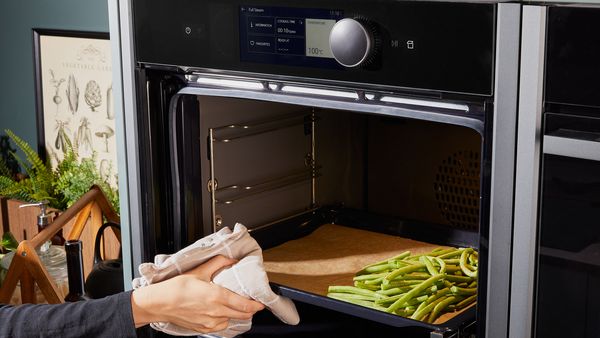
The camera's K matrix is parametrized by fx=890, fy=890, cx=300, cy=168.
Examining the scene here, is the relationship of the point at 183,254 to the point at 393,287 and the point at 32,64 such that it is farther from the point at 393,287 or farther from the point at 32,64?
the point at 32,64

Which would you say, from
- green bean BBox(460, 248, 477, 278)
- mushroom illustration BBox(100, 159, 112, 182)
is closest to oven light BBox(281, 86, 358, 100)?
green bean BBox(460, 248, 477, 278)

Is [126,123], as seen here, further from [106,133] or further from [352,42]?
[106,133]

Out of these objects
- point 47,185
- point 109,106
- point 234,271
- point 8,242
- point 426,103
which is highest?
point 426,103

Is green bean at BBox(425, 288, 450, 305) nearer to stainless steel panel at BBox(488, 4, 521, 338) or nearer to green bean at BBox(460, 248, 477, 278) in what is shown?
green bean at BBox(460, 248, 477, 278)

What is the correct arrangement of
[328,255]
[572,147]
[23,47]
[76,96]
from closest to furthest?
[572,147]
[328,255]
[76,96]
[23,47]

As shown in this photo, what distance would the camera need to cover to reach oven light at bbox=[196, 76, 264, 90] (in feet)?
4.41

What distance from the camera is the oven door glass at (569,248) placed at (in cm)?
104

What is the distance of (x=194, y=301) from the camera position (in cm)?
133

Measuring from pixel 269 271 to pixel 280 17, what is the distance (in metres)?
0.52

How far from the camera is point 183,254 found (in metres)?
1.36

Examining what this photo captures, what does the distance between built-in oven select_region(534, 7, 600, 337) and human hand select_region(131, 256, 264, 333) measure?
0.46 m

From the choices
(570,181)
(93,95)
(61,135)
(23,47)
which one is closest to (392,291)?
(570,181)

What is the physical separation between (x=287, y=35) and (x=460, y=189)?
57 centimetres

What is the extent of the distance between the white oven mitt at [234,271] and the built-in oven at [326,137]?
0.14 ft
